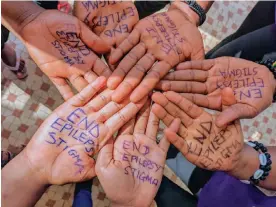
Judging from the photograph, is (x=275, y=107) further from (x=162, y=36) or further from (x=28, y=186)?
(x=28, y=186)

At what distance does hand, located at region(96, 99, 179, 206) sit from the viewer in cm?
122

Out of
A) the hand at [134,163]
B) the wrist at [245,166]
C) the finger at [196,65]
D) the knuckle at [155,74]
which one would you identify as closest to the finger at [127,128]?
the hand at [134,163]

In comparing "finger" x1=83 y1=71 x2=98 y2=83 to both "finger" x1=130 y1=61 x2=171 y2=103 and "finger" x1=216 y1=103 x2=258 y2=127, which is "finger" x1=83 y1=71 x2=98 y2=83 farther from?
"finger" x1=216 y1=103 x2=258 y2=127

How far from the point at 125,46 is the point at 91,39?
0.14 metres

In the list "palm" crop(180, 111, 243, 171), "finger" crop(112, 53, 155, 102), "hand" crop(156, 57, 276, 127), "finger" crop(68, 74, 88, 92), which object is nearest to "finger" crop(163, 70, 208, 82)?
"hand" crop(156, 57, 276, 127)

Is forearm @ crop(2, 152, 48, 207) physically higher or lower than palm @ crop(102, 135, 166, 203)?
lower

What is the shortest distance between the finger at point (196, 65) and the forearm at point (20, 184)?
2.39 ft

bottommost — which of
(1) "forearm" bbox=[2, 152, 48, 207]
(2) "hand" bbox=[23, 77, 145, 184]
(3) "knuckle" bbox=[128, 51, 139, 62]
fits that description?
(1) "forearm" bbox=[2, 152, 48, 207]

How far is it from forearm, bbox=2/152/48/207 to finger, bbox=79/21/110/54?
52 centimetres

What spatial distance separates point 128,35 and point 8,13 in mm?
515

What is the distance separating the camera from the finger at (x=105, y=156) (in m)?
1.23

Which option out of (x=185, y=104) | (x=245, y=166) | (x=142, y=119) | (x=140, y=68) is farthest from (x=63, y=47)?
(x=245, y=166)

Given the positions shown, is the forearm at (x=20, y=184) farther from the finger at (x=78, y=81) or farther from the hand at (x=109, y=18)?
the hand at (x=109, y=18)

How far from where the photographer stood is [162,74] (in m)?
1.40
